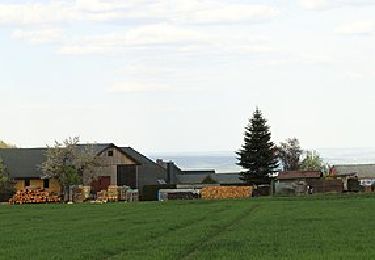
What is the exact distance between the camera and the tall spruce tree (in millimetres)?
95562

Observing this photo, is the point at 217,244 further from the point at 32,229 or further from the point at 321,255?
the point at 32,229

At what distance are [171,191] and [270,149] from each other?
17.2 meters

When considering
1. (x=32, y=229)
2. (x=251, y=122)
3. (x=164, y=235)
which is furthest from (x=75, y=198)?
(x=164, y=235)

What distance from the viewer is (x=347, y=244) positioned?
23.7 meters

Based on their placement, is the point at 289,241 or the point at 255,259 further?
the point at 289,241

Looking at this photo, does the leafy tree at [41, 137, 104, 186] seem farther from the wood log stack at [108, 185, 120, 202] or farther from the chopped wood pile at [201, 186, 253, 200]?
Answer: the chopped wood pile at [201, 186, 253, 200]

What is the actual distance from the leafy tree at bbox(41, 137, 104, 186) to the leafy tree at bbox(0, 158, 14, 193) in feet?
12.8

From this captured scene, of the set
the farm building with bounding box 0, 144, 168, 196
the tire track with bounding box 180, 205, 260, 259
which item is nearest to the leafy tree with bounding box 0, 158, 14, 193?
the farm building with bounding box 0, 144, 168, 196

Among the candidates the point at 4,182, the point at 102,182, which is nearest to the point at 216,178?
the point at 102,182

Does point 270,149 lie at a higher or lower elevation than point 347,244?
higher

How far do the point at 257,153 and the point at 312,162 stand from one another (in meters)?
51.3

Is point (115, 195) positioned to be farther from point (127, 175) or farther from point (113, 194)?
point (127, 175)

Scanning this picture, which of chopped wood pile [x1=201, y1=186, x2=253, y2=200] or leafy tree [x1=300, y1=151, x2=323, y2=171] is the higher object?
leafy tree [x1=300, y1=151, x2=323, y2=171]

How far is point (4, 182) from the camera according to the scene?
94.2m
